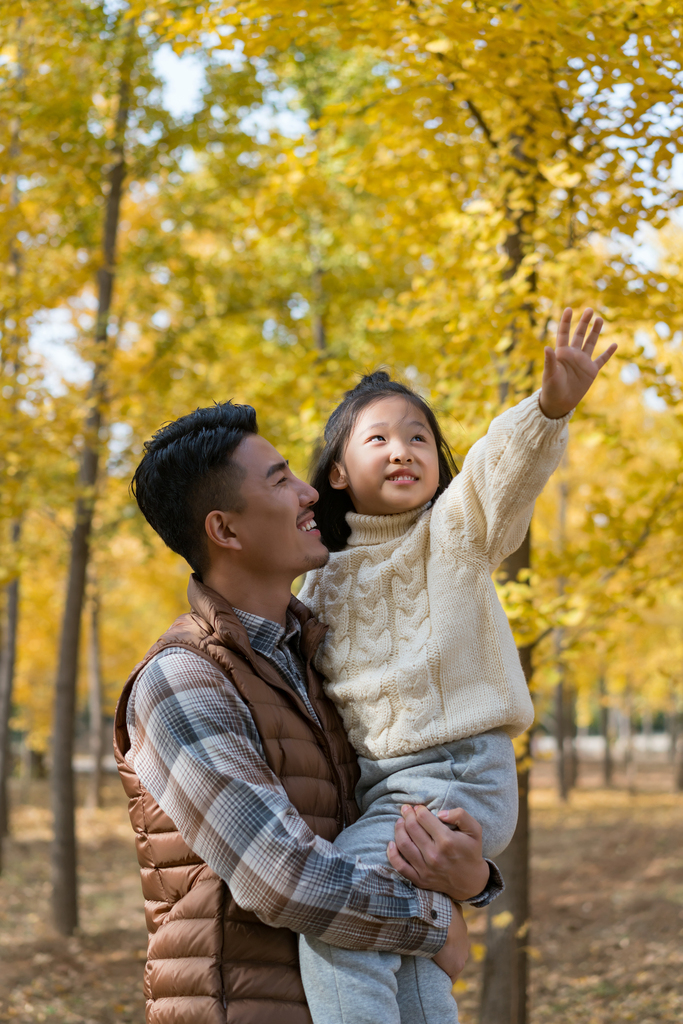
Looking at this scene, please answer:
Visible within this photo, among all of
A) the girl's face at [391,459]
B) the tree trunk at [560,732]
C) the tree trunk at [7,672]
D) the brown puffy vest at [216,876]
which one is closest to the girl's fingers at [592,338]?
the girl's face at [391,459]

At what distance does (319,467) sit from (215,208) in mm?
7590

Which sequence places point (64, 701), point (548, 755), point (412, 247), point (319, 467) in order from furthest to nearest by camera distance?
point (64, 701) < point (548, 755) < point (412, 247) < point (319, 467)

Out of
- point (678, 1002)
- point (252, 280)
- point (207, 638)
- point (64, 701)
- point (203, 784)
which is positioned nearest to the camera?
point (203, 784)

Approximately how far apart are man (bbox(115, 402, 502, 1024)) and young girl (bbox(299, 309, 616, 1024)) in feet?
0.20

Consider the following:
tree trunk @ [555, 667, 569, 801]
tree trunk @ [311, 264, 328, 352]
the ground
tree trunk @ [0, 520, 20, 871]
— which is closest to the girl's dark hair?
the ground

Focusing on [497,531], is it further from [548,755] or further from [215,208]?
[215,208]

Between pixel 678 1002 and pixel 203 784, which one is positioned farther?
pixel 678 1002

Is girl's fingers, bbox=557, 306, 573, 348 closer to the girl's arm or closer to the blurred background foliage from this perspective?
the girl's arm

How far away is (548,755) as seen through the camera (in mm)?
5391

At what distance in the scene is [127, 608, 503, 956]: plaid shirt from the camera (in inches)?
53.5

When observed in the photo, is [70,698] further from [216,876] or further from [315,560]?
[216,876]

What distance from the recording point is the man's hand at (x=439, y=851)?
1491mm

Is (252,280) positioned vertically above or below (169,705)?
above

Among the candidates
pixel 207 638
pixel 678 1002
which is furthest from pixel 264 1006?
pixel 678 1002
